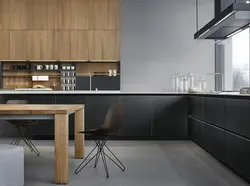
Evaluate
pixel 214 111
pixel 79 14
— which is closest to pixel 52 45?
pixel 79 14

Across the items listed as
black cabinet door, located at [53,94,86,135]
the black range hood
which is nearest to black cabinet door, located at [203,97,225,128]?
the black range hood

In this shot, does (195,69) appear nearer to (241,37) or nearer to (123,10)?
(241,37)

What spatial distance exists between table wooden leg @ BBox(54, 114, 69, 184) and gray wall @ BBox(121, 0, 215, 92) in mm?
4029

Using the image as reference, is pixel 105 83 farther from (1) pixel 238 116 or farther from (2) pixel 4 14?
(1) pixel 238 116

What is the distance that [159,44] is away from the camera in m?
7.08

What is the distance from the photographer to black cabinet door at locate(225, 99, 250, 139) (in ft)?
10.0

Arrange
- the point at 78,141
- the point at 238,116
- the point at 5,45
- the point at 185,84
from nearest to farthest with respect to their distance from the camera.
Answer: the point at 238,116
the point at 78,141
the point at 185,84
the point at 5,45

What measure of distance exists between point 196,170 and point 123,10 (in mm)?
4397

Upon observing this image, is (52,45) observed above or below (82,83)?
above

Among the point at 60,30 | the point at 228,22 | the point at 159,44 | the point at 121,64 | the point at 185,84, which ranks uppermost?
the point at 60,30

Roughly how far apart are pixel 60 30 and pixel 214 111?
13.4 ft

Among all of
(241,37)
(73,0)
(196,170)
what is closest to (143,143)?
(196,170)

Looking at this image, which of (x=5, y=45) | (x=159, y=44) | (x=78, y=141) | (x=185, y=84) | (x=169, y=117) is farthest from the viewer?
(x=159, y=44)

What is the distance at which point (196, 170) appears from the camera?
12.1 ft
